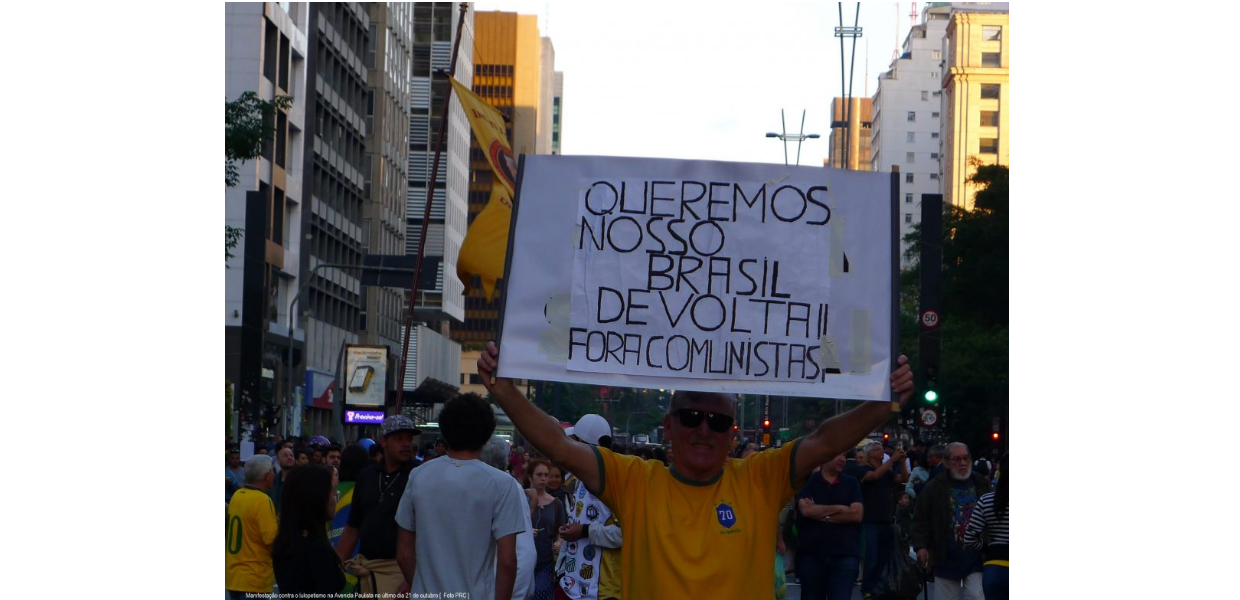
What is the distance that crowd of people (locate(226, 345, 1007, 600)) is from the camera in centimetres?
515

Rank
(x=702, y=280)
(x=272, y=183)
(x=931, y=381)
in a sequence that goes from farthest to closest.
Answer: (x=272, y=183) < (x=931, y=381) < (x=702, y=280)

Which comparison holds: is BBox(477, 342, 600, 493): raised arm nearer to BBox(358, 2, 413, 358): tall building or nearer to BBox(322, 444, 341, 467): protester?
BBox(322, 444, 341, 467): protester

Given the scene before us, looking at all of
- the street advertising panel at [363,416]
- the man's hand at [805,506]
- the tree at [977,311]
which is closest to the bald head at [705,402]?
the man's hand at [805,506]

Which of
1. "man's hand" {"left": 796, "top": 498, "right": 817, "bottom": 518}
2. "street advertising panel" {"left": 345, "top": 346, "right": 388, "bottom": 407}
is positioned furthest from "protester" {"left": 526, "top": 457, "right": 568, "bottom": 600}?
"street advertising panel" {"left": 345, "top": 346, "right": 388, "bottom": 407}

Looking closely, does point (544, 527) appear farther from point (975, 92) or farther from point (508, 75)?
point (508, 75)

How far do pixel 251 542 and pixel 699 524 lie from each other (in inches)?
180

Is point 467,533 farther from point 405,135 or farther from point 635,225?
point 405,135

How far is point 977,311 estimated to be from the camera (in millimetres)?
63594

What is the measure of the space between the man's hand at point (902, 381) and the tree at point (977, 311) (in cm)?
5553

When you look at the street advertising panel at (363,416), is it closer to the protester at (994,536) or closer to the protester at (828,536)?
the protester at (828,536)

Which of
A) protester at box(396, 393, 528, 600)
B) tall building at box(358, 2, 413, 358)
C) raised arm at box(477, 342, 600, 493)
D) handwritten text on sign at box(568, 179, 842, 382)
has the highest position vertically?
tall building at box(358, 2, 413, 358)

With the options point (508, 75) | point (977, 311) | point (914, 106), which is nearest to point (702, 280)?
point (977, 311)

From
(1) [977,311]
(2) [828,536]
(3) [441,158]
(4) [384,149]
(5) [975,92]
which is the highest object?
(5) [975,92]

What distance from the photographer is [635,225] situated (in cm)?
550
